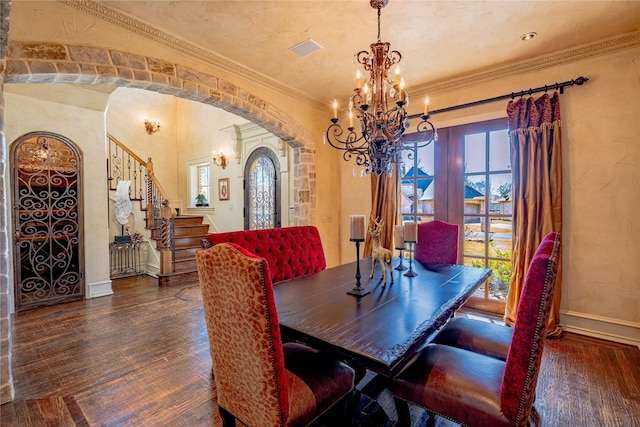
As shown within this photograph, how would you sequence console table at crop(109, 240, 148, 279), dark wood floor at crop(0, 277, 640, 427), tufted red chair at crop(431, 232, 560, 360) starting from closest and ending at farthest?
tufted red chair at crop(431, 232, 560, 360), dark wood floor at crop(0, 277, 640, 427), console table at crop(109, 240, 148, 279)

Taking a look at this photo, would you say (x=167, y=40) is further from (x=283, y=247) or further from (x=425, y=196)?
(x=425, y=196)

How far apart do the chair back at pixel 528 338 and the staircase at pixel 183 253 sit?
4.87m

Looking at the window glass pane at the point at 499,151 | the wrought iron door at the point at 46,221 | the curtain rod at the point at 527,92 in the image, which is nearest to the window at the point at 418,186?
the curtain rod at the point at 527,92

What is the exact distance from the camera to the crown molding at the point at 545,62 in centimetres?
267

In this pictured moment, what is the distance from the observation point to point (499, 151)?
3.40 meters

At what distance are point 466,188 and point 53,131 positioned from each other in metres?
5.26

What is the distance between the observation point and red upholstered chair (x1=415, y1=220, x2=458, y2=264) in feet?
9.47

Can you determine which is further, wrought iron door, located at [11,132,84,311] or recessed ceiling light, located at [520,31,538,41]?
wrought iron door, located at [11,132,84,311]

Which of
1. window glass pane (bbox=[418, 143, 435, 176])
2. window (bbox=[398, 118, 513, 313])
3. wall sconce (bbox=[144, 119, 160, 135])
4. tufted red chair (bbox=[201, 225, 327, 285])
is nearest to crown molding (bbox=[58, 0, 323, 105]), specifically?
tufted red chair (bbox=[201, 225, 327, 285])

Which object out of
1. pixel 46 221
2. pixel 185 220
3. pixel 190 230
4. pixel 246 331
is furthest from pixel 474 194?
pixel 46 221

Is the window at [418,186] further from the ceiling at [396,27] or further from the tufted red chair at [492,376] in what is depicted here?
the tufted red chair at [492,376]

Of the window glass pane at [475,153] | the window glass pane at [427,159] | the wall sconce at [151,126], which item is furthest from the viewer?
the wall sconce at [151,126]

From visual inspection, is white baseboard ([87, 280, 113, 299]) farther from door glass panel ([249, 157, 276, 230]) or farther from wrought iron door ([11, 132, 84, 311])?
door glass panel ([249, 157, 276, 230])

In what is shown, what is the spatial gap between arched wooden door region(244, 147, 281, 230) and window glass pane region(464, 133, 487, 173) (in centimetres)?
306
